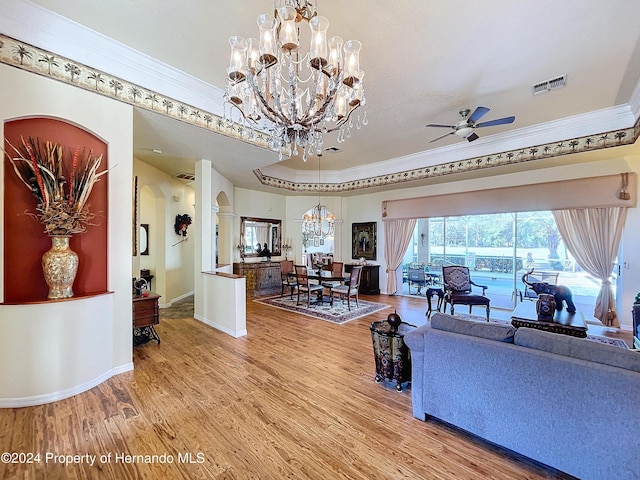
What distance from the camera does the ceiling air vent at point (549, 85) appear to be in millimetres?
3242

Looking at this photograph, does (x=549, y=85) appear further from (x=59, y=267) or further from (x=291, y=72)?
(x=59, y=267)

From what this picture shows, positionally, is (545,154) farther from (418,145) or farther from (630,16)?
(630,16)

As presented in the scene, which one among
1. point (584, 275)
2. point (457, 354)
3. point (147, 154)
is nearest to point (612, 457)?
point (457, 354)

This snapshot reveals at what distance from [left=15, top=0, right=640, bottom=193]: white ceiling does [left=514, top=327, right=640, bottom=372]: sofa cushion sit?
8.53 feet

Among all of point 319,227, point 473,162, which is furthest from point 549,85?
point 319,227

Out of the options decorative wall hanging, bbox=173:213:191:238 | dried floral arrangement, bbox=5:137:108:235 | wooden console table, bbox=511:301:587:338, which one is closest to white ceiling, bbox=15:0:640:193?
dried floral arrangement, bbox=5:137:108:235

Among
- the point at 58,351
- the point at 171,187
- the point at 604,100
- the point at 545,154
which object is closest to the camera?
the point at 58,351

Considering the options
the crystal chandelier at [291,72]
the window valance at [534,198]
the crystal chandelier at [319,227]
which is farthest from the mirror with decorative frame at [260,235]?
the crystal chandelier at [291,72]

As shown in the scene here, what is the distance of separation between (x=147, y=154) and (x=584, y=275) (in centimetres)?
822

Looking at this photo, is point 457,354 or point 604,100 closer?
point 457,354

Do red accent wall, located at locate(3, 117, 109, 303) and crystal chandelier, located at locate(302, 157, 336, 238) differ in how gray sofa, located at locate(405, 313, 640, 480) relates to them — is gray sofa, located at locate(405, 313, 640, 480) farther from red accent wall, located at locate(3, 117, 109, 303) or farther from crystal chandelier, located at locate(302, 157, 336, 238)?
crystal chandelier, located at locate(302, 157, 336, 238)

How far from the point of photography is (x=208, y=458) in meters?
1.85

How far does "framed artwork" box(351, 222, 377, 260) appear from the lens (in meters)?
8.10

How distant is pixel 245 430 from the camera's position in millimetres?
2141
